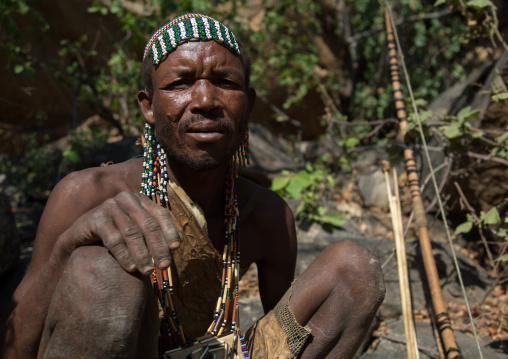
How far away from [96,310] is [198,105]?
0.90 metres

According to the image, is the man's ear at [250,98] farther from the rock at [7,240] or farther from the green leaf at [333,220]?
the green leaf at [333,220]

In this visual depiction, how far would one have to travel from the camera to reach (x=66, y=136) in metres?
7.02

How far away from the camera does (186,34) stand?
1867 mm

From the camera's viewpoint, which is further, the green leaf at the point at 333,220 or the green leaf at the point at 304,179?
the green leaf at the point at 304,179

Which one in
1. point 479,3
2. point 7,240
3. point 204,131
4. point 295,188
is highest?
point 479,3

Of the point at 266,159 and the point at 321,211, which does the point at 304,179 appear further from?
the point at 266,159

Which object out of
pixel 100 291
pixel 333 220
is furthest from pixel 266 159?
pixel 100 291

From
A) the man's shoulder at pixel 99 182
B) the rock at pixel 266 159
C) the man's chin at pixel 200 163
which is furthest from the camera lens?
the rock at pixel 266 159

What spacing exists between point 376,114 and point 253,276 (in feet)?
14.0

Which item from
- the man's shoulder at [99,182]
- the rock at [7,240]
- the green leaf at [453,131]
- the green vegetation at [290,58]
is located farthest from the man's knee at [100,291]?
the green vegetation at [290,58]

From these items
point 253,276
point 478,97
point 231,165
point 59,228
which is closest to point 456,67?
point 478,97

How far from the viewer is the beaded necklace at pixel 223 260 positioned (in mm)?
1834

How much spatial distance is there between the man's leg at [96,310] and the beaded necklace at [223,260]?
23.1 inches

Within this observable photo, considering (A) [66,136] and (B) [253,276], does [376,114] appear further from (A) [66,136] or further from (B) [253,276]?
(A) [66,136]
